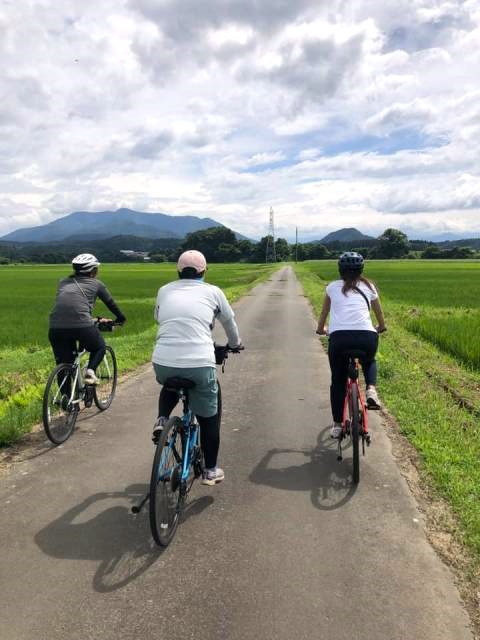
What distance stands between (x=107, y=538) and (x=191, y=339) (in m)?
1.57

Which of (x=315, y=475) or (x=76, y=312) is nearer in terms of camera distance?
(x=315, y=475)

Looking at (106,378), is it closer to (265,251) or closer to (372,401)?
(372,401)

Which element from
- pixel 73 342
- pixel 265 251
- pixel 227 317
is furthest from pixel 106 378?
pixel 265 251

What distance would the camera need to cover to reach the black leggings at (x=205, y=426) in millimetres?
3564

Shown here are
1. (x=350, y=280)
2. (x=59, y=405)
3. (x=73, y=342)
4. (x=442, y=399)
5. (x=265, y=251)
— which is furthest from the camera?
(x=265, y=251)

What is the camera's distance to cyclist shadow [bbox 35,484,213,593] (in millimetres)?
2908

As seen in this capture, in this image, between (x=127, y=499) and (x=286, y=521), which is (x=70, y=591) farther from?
(x=286, y=521)

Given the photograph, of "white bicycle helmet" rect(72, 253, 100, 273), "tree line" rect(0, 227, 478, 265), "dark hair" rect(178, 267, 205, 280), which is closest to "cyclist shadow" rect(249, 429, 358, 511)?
"dark hair" rect(178, 267, 205, 280)

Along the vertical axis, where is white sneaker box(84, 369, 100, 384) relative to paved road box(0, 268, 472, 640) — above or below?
above

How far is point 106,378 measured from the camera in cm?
650

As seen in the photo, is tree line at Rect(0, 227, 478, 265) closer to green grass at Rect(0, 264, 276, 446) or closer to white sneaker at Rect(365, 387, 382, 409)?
green grass at Rect(0, 264, 276, 446)

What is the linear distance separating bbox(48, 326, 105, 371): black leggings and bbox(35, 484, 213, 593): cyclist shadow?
7.08ft

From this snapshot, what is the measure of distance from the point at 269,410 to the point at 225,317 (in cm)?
282

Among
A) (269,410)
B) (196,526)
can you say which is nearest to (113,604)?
(196,526)
